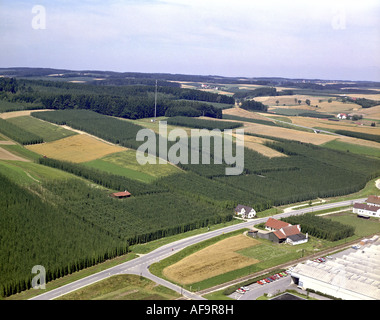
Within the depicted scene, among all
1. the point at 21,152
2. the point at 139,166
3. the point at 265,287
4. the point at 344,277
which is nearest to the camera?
the point at 265,287

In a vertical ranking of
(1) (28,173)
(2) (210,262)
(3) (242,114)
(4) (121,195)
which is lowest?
(2) (210,262)

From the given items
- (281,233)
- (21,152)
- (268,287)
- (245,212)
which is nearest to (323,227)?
(281,233)

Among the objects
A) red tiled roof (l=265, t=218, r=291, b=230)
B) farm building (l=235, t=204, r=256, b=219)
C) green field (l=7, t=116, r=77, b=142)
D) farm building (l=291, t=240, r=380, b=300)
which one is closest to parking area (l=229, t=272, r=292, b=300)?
farm building (l=291, t=240, r=380, b=300)

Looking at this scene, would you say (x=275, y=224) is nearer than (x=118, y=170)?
Yes

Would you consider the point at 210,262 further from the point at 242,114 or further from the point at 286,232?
the point at 242,114

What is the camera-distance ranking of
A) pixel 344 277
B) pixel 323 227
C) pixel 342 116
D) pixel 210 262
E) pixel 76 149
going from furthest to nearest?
pixel 342 116
pixel 76 149
pixel 323 227
pixel 210 262
pixel 344 277

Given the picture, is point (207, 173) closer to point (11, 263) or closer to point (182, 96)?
point (11, 263)
